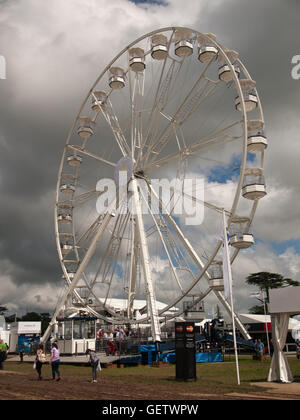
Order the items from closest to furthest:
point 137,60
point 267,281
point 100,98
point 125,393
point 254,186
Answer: point 125,393 < point 254,186 < point 137,60 < point 100,98 < point 267,281

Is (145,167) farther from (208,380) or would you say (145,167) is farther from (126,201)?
(208,380)

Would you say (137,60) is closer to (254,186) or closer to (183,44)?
(183,44)

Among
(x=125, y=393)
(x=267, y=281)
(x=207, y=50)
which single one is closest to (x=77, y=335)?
(x=125, y=393)

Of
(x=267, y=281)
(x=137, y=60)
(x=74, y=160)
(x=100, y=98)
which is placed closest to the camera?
(x=137, y=60)

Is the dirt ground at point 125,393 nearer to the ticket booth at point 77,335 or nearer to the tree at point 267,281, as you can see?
the ticket booth at point 77,335

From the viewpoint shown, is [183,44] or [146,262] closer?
[146,262]

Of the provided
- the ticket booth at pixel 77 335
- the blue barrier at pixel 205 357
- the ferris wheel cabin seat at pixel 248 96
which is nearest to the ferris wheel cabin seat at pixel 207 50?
the ferris wheel cabin seat at pixel 248 96

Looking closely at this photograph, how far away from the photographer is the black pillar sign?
15391mm

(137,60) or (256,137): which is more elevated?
(137,60)

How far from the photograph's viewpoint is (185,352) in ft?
51.2

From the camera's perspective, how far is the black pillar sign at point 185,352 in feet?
50.5

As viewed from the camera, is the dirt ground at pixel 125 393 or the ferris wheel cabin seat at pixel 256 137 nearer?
the dirt ground at pixel 125 393

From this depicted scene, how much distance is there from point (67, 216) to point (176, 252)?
36.3 ft
